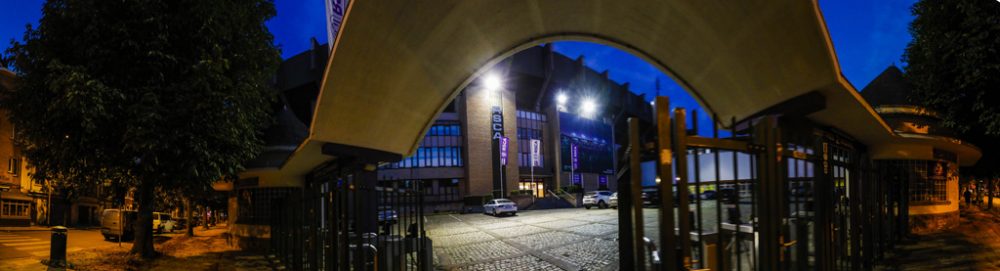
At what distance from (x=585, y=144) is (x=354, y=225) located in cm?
6123

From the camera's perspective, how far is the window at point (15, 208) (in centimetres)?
2962

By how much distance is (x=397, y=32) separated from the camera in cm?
491

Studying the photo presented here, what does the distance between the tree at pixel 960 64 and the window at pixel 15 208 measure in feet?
148

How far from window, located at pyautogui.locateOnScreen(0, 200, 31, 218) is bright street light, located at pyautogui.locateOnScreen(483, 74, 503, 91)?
126 feet

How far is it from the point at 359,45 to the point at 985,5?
49.6 feet

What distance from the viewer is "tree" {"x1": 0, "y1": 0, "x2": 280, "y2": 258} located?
10484mm

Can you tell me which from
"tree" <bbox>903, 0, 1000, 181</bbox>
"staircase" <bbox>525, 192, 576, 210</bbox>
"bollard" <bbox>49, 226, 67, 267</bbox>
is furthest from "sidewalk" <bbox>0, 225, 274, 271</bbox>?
"staircase" <bbox>525, 192, 576, 210</bbox>

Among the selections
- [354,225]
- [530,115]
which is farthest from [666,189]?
[530,115]

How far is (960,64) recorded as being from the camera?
12.9 meters

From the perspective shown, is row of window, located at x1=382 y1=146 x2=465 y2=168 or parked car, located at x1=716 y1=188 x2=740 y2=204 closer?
parked car, located at x1=716 y1=188 x2=740 y2=204

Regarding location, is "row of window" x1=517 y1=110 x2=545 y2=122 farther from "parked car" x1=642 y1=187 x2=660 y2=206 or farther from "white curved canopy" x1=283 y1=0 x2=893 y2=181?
"parked car" x1=642 y1=187 x2=660 y2=206

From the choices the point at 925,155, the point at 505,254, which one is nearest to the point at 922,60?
the point at 925,155

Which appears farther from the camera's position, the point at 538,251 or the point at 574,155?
the point at 574,155

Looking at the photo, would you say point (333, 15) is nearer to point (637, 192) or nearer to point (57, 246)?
point (57, 246)
